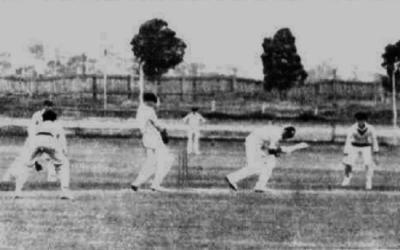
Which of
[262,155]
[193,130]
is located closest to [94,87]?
[193,130]

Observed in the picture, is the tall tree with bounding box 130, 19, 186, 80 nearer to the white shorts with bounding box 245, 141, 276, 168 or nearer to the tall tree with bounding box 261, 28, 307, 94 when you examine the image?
the tall tree with bounding box 261, 28, 307, 94

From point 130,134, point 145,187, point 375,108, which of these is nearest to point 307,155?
point 130,134

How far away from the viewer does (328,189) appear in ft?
58.3

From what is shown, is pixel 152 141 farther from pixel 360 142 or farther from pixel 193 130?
pixel 193 130

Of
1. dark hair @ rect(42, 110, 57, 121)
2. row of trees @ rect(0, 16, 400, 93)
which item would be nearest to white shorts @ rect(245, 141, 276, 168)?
dark hair @ rect(42, 110, 57, 121)

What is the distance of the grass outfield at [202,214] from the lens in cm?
1035

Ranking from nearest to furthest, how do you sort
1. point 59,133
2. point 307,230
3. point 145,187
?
1. point 307,230
2. point 59,133
3. point 145,187

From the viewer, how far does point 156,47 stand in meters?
58.6

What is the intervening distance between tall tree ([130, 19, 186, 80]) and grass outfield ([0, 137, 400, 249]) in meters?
36.6

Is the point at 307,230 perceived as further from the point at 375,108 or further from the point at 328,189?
the point at 375,108

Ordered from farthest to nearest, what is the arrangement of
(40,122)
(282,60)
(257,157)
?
(282,60) < (257,157) < (40,122)

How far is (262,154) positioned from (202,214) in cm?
442

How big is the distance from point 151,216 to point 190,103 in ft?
153

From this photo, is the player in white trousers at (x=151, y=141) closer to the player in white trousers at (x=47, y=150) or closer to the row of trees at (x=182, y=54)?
the player in white trousers at (x=47, y=150)
